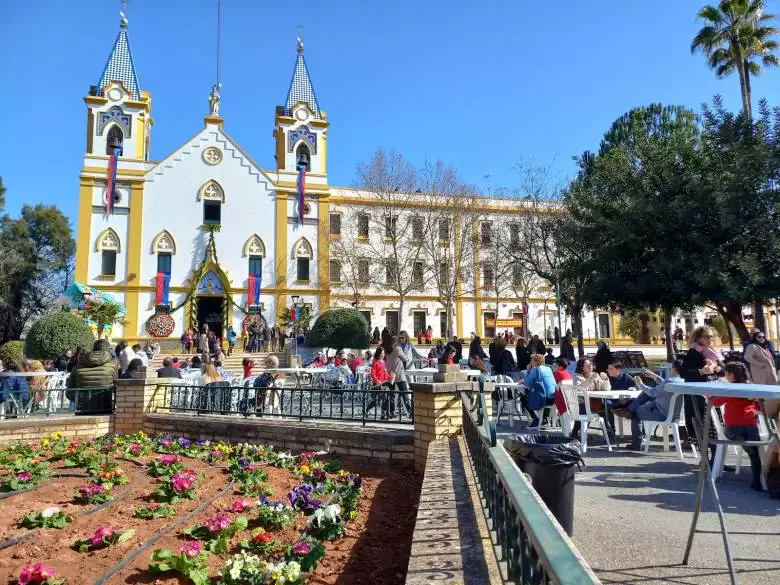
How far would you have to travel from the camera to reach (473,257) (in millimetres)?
36344

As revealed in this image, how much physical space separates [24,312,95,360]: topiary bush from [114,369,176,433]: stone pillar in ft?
37.8

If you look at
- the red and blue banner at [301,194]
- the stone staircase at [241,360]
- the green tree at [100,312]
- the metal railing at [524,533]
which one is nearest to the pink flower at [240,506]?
the metal railing at [524,533]

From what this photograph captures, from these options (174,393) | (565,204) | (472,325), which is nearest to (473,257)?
(472,325)

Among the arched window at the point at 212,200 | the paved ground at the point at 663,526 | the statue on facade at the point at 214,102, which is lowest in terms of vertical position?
the paved ground at the point at 663,526

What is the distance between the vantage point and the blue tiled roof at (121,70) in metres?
35.2

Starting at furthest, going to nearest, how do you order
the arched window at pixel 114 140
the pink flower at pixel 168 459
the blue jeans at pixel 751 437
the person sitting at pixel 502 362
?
the arched window at pixel 114 140 → the person sitting at pixel 502 362 → the pink flower at pixel 168 459 → the blue jeans at pixel 751 437

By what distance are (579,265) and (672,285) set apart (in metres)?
3.98

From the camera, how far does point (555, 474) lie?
13.6 feet

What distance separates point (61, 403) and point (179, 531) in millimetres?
6310

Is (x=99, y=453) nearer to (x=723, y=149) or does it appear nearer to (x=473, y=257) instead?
(x=723, y=149)

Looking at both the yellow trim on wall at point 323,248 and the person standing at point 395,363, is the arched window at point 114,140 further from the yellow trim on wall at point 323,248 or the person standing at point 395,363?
the person standing at point 395,363

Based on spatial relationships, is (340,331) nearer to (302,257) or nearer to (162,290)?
(302,257)

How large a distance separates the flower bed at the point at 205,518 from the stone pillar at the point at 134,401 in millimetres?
2007

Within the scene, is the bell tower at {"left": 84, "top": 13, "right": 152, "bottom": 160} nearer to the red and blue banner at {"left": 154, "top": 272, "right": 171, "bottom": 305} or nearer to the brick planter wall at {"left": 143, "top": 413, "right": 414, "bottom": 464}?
the red and blue banner at {"left": 154, "top": 272, "right": 171, "bottom": 305}
